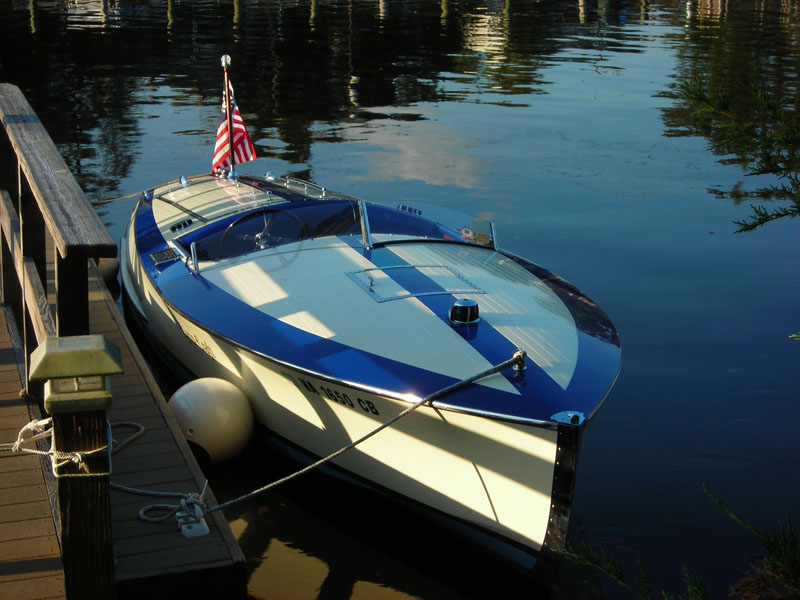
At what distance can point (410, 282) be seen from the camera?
6.77m

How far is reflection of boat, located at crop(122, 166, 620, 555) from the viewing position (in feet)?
17.6

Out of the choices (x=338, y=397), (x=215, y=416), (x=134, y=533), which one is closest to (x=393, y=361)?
(x=338, y=397)

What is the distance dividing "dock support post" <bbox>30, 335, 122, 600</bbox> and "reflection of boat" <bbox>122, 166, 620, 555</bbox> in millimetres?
2179

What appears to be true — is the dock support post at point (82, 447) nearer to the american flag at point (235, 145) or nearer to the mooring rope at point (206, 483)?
the mooring rope at point (206, 483)

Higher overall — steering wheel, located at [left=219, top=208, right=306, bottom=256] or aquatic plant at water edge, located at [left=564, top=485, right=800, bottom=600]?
steering wheel, located at [left=219, top=208, right=306, bottom=256]

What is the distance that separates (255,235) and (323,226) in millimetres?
586

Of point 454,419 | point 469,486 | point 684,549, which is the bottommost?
point 684,549

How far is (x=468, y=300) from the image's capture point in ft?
20.4

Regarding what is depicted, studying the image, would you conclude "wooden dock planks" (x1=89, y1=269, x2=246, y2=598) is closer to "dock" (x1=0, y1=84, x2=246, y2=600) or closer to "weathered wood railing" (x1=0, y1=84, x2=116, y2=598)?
"dock" (x1=0, y1=84, x2=246, y2=600)

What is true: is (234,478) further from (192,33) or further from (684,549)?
(192,33)

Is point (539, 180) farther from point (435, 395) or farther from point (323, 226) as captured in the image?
point (435, 395)

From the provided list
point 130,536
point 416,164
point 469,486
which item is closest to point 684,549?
point 469,486

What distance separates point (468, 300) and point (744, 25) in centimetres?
3806

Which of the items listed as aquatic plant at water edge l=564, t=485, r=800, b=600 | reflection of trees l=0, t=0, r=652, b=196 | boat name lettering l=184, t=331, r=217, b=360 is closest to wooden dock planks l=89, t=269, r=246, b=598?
boat name lettering l=184, t=331, r=217, b=360
